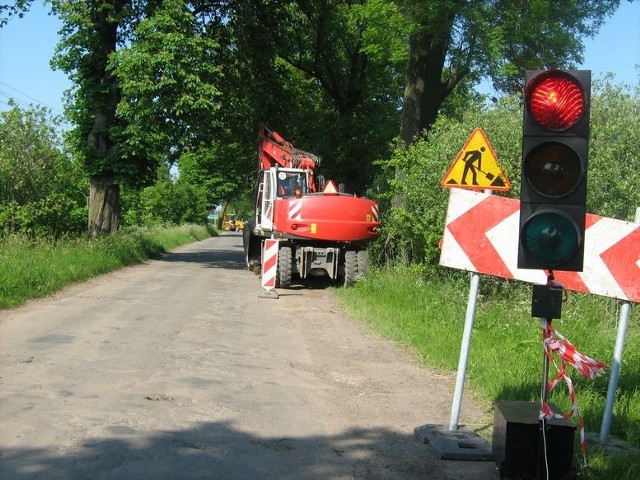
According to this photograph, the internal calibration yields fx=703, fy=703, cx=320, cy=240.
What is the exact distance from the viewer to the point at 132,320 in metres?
11.0

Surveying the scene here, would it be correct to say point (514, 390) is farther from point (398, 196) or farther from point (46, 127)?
point (46, 127)

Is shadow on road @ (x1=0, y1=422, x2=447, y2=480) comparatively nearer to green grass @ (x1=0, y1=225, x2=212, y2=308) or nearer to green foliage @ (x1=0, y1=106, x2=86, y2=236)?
green grass @ (x1=0, y1=225, x2=212, y2=308)

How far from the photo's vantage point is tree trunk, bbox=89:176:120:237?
23.8 m

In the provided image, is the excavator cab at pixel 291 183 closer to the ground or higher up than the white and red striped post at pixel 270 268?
higher up

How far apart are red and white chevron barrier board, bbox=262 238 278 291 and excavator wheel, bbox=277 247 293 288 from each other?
20.9 inches

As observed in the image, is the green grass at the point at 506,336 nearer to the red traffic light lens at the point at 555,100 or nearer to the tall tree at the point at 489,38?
the red traffic light lens at the point at 555,100

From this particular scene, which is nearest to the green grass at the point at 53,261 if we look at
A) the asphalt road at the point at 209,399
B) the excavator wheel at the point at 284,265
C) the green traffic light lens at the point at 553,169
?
the asphalt road at the point at 209,399

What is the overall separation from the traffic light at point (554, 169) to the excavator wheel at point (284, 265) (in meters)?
12.4

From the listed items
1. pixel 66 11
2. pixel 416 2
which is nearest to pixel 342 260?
pixel 416 2

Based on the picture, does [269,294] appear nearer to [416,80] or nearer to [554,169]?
[416,80]

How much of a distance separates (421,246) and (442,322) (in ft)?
17.7

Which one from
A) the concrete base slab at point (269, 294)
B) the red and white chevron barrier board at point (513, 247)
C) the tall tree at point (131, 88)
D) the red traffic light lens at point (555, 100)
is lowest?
the concrete base slab at point (269, 294)

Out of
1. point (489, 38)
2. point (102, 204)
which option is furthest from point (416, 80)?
point (102, 204)

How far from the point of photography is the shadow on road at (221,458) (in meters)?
4.64
